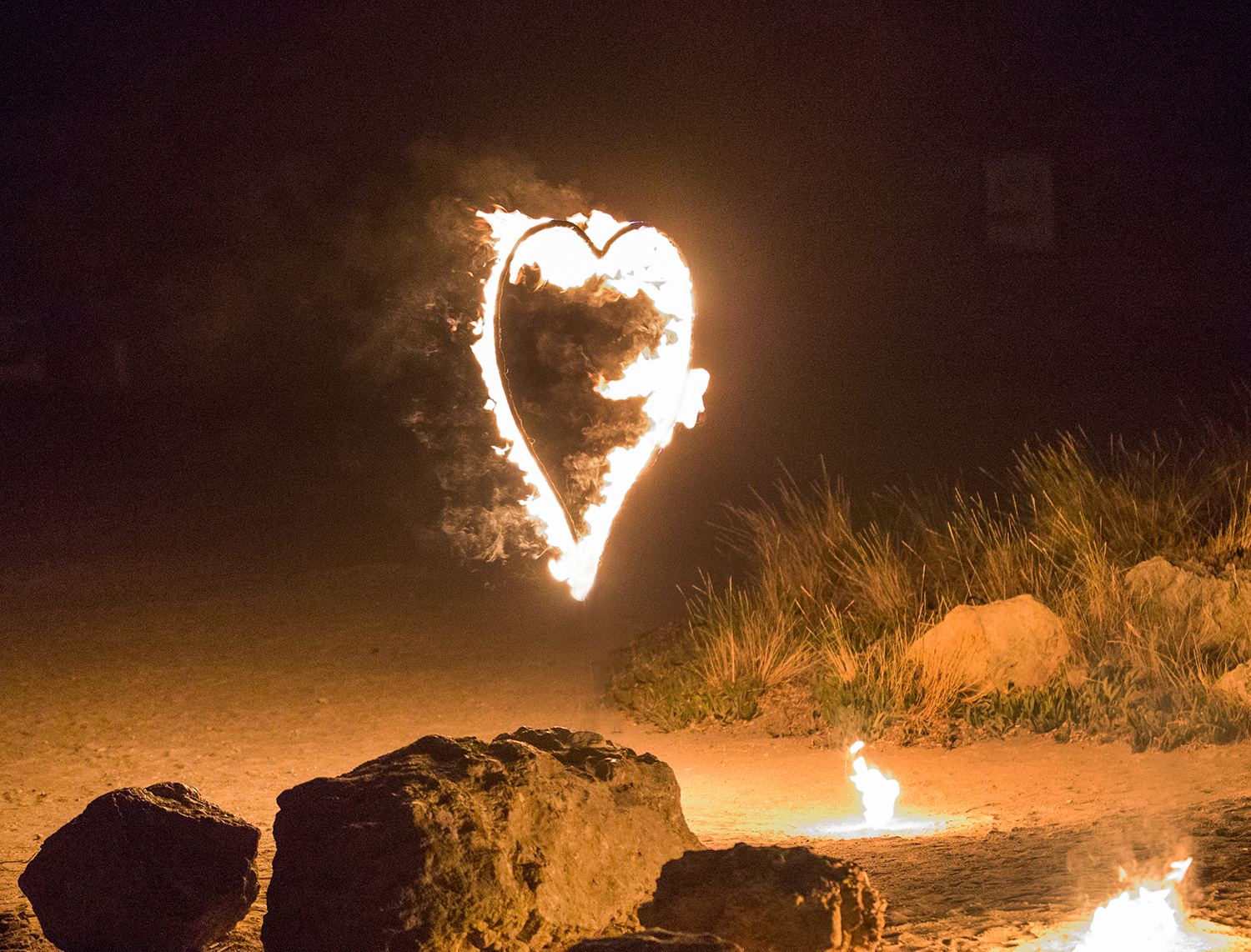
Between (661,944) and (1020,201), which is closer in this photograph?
(661,944)

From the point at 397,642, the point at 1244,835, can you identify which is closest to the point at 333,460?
the point at 397,642

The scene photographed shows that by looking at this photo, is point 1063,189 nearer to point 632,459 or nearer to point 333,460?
point 333,460

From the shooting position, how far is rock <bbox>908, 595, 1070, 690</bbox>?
711 centimetres

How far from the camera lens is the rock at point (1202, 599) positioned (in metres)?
7.02

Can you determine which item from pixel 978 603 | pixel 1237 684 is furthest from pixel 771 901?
pixel 978 603

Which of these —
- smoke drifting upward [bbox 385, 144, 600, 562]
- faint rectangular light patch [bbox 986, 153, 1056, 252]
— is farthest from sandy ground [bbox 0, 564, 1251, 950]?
faint rectangular light patch [bbox 986, 153, 1056, 252]

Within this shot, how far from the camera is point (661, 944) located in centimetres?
285

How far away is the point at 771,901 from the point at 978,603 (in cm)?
541

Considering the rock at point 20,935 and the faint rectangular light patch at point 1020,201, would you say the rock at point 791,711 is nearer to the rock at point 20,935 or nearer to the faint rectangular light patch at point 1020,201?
the rock at point 20,935

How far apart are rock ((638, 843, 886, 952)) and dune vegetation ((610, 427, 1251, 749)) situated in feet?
11.2

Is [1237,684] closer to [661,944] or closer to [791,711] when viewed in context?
[791,711]

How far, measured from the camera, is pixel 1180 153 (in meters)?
18.3

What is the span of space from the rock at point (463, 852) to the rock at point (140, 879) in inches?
10.5

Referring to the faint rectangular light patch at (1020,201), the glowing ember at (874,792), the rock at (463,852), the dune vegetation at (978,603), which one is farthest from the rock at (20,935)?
the faint rectangular light patch at (1020,201)
